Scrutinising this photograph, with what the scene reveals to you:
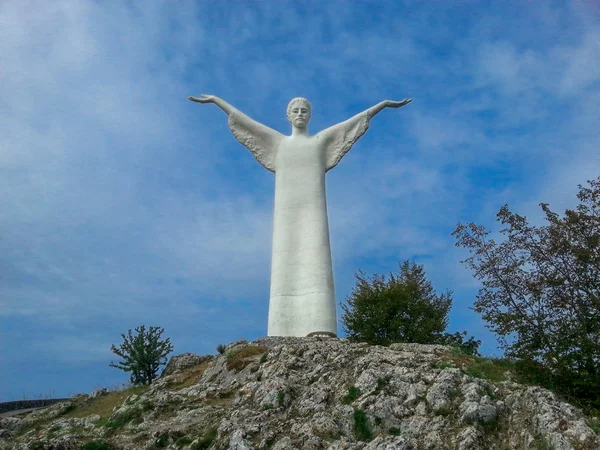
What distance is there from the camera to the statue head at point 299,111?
942 inches

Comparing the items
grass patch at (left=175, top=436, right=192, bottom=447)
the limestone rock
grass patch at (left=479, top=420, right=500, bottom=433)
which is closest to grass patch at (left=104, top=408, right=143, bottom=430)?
grass patch at (left=175, top=436, right=192, bottom=447)

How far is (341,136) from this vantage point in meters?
23.9

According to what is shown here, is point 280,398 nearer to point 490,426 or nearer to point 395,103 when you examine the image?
A: point 490,426

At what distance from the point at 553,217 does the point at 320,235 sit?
25.0 feet

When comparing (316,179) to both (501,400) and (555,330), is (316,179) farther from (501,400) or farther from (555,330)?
(501,400)

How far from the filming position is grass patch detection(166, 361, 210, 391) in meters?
19.2

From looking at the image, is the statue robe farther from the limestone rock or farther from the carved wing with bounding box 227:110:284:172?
the limestone rock

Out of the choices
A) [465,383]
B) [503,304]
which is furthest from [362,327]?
[465,383]

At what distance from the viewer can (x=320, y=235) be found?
22375 millimetres

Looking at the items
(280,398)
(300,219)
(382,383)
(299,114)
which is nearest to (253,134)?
(299,114)

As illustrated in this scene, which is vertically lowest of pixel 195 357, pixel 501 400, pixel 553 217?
pixel 501 400

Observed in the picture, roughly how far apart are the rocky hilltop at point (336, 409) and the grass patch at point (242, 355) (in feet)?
0.15

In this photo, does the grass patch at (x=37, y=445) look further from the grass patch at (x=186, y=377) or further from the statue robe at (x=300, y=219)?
the statue robe at (x=300, y=219)

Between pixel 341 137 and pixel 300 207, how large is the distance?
3.19 metres
